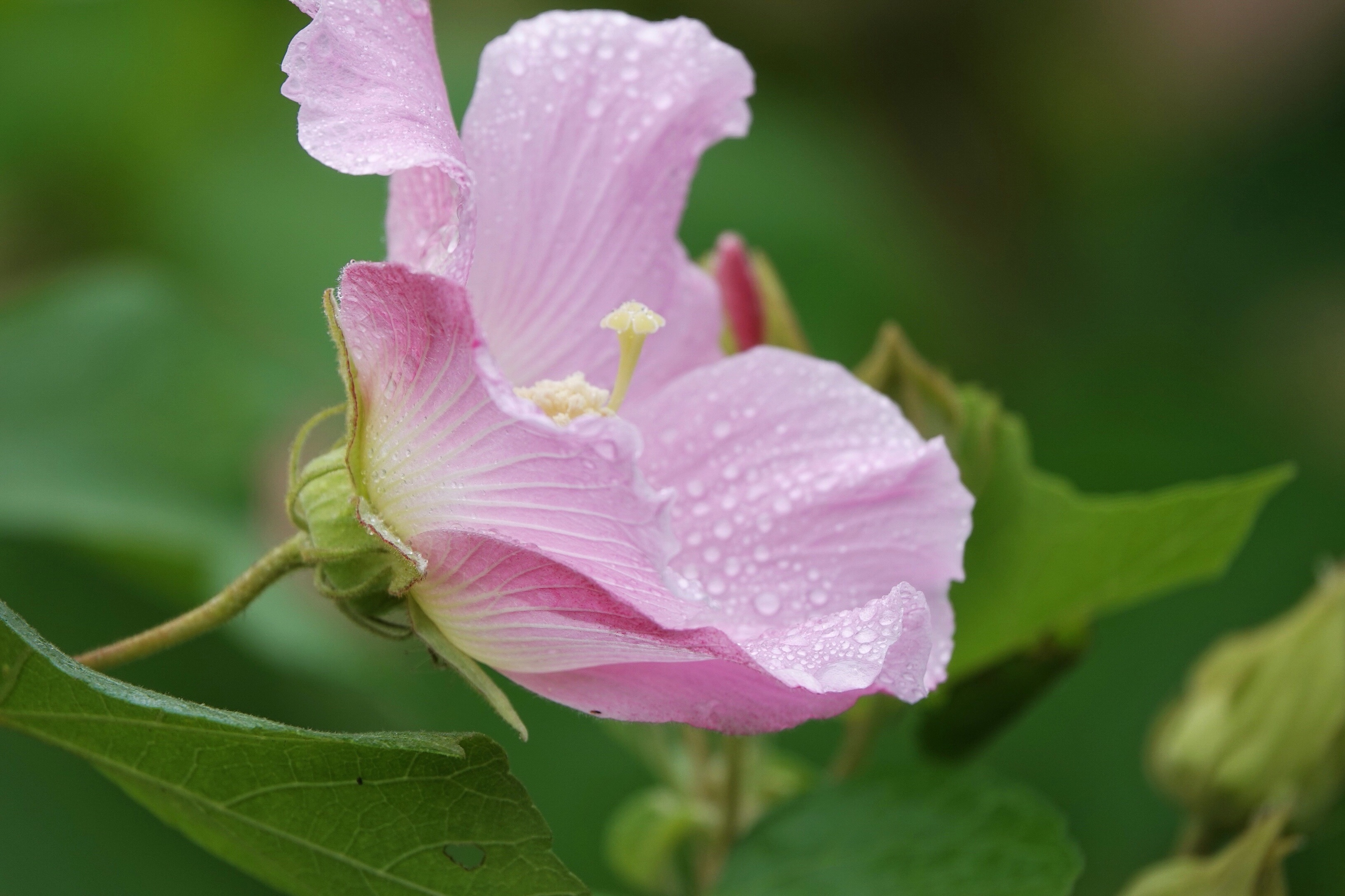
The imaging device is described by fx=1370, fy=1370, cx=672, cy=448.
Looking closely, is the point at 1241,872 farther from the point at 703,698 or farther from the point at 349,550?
the point at 349,550

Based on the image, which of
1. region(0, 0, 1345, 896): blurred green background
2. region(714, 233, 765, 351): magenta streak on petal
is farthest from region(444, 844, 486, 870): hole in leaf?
region(714, 233, 765, 351): magenta streak on petal

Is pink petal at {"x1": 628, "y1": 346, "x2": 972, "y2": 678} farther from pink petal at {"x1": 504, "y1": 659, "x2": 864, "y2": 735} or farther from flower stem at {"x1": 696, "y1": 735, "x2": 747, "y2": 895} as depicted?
flower stem at {"x1": 696, "y1": 735, "x2": 747, "y2": 895}

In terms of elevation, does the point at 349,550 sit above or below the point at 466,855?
above

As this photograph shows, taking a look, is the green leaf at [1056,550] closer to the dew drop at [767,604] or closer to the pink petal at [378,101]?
the dew drop at [767,604]

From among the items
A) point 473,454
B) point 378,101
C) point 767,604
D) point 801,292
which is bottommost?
point 801,292

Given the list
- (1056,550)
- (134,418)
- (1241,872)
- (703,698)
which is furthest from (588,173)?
(134,418)
